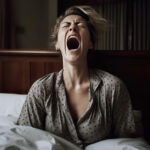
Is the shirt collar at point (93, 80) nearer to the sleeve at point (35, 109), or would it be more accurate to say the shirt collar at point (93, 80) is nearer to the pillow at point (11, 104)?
the sleeve at point (35, 109)

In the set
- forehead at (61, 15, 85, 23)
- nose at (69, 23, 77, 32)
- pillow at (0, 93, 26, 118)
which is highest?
forehead at (61, 15, 85, 23)

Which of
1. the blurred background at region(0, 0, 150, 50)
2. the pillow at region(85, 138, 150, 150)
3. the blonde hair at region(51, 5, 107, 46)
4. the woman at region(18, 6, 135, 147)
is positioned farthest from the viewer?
the blurred background at region(0, 0, 150, 50)

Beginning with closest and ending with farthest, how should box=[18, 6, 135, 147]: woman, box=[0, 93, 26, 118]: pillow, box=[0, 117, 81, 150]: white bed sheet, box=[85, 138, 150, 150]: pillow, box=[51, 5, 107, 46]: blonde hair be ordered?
box=[0, 117, 81, 150]: white bed sheet → box=[85, 138, 150, 150]: pillow → box=[18, 6, 135, 147]: woman → box=[51, 5, 107, 46]: blonde hair → box=[0, 93, 26, 118]: pillow

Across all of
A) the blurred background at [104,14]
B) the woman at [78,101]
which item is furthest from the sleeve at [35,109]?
the blurred background at [104,14]

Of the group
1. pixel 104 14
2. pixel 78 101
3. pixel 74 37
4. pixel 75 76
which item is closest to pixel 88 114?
pixel 78 101

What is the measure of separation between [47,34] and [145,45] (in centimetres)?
121

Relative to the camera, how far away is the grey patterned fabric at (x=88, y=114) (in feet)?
2.97

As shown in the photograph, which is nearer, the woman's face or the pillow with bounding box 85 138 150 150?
the pillow with bounding box 85 138 150 150

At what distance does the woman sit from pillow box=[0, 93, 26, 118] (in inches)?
11.1

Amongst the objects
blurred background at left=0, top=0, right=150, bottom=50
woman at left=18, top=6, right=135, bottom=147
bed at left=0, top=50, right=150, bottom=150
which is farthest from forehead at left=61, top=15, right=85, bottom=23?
blurred background at left=0, top=0, right=150, bottom=50

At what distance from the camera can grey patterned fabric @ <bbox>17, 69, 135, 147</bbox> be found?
906 mm

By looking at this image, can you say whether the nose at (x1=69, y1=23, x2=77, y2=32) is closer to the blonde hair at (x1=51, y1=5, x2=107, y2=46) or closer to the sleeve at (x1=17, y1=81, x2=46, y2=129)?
the blonde hair at (x1=51, y1=5, x2=107, y2=46)

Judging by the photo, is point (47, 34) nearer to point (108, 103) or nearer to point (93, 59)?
point (93, 59)

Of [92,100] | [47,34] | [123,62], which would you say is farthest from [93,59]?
[47,34]
